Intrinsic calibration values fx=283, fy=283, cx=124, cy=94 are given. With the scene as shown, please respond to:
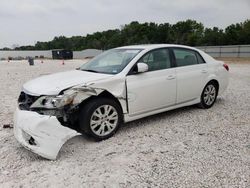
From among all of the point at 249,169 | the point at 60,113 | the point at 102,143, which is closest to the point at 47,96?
the point at 60,113

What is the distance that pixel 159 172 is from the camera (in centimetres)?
337

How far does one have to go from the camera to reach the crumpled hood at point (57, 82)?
4.12m

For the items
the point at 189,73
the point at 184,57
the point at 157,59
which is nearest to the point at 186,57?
the point at 184,57

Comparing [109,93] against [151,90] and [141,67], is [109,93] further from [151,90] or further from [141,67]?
[151,90]

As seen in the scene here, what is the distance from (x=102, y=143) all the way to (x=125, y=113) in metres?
0.67

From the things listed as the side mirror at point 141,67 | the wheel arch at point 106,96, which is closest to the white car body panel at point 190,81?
the side mirror at point 141,67

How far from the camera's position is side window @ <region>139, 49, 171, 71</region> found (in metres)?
5.11

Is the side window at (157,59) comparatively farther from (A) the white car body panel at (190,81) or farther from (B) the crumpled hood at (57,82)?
(B) the crumpled hood at (57,82)

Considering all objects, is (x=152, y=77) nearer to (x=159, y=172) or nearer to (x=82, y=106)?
(x=82, y=106)

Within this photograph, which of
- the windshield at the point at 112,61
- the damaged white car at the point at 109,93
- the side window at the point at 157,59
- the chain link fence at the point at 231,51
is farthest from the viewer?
the chain link fence at the point at 231,51

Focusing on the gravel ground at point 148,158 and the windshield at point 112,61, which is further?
the windshield at point 112,61

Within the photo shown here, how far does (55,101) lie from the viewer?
400 cm

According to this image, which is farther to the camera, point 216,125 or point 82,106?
point 216,125

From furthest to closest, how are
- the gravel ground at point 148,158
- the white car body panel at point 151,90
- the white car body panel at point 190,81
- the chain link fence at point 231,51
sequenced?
the chain link fence at point 231,51, the white car body panel at point 190,81, the white car body panel at point 151,90, the gravel ground at point 148,158
